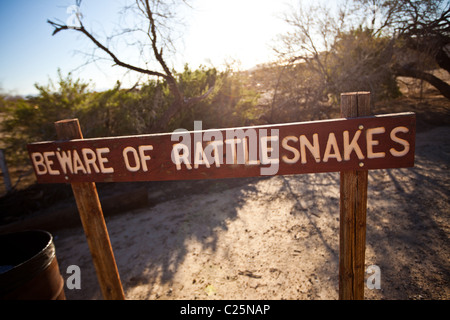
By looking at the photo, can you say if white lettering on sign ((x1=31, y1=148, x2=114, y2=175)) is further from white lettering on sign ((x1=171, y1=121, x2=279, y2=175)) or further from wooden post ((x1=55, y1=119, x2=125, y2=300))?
white lettering on sign ((x1=171, y1=121, x2=279, y2=175))

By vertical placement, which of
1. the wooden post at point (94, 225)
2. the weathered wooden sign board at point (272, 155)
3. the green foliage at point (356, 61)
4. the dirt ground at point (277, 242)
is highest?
the green foliage at point (356, 61)

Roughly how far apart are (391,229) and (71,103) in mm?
8271

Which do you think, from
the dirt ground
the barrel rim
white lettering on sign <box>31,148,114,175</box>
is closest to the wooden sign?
white lettering on sign <box>31,148,114,175</box>

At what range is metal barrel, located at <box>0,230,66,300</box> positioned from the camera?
196 centimetres

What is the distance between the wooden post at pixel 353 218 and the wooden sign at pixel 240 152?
3.3 inches

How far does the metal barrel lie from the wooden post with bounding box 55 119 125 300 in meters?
0.67

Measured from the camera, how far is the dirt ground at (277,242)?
8.91ft

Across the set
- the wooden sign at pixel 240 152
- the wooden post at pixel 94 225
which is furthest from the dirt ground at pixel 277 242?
the wooden sign at pixel 240 152

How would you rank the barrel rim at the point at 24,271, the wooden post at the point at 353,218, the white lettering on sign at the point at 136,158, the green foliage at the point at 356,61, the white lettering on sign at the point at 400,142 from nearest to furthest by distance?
1. the white lettering on sign at the point at 400,142
2. the wooden post at the point at 353,218
3. the white lettering on sign at the point at 136,158
4. the barrel rim at the point at 24,271
5. the green foliage at the point at 356,61

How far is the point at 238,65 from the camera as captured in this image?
10.2m

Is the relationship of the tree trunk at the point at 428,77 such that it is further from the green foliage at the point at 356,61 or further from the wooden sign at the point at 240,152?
the wooden sign at the point at 240,152

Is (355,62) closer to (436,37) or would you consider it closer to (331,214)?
(436,37)

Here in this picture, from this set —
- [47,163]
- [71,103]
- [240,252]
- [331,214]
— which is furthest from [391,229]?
[71,103]

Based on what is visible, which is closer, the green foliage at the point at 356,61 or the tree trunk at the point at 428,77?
the green foliage at the point at 356,61
